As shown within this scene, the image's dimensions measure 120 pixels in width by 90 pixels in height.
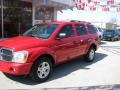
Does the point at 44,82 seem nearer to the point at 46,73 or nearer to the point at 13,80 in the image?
the point at 46,73

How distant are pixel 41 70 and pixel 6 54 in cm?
115

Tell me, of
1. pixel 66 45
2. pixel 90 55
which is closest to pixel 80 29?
pixel 90 55

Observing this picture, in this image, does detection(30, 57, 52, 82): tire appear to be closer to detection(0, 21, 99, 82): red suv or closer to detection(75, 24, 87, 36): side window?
Answer: detection(0, 21, 99, 82): red suv

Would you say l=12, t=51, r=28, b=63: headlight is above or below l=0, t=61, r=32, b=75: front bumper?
above

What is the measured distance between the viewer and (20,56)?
686 centimetres

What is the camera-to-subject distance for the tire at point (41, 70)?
23.6 feet

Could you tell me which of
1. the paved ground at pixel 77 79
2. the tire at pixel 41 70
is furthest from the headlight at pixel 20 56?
the paved ground at pixel 77 79

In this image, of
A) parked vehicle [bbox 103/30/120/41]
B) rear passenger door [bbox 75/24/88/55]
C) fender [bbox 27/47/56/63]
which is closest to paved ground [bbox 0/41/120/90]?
rear passenger door [bbox 75/24/88/55]

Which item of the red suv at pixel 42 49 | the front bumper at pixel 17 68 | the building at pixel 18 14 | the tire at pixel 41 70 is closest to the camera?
the front bumper at pixel 17 68

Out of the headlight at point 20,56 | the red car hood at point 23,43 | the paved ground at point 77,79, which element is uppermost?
the red car hood at point 23,43

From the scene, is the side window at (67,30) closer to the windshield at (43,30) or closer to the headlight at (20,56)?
the windshield at (43,30)

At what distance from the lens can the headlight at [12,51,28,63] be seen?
6.84m

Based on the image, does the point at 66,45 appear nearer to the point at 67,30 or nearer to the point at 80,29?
the point at 67,30

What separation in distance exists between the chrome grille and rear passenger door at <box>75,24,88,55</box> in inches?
124
